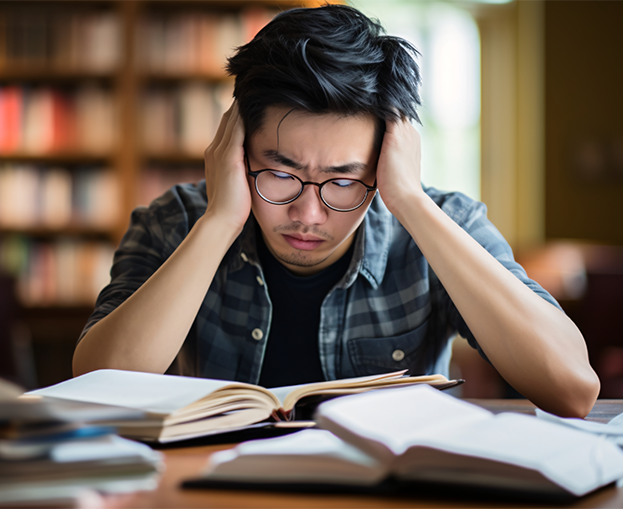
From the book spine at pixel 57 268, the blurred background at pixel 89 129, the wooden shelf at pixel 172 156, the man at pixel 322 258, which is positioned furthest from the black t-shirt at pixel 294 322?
the book spine at pixel 57 268

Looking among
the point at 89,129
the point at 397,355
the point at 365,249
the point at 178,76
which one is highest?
the point at 178,76

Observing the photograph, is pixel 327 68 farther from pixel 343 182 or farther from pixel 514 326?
pixel 514 326

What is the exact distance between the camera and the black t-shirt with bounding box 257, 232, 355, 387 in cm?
118

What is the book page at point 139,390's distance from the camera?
2.04 feet

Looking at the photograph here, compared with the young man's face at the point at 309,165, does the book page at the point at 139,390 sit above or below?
below

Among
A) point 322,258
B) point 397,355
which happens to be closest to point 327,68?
point 322,258

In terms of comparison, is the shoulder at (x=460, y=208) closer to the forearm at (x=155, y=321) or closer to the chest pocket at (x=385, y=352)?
the chest pocket at (x=385, y=352)

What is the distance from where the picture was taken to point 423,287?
3.79 feet

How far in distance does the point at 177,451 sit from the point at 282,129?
0.58m

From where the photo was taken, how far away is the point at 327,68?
1021 mm

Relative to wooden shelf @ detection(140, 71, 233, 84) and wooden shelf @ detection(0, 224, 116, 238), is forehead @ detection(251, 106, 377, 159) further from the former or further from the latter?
wooden shelf @ detection(0, 224, 116, 238)

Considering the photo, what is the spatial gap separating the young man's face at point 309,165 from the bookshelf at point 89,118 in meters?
2.34

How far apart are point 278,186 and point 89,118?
2.59 metres

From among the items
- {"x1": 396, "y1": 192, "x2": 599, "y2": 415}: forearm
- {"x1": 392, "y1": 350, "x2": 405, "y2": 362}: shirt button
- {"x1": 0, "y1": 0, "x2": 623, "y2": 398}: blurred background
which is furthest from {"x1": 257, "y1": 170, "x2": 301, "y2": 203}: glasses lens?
{"x1": 0, "y1": 0, "x2": 623, "y2": 398}: blurred background
